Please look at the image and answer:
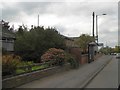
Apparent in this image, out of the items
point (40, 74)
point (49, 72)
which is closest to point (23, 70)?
point (40, 74)

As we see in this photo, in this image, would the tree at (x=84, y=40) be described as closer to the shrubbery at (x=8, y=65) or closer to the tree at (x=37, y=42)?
the tree at (x=37, y=42)

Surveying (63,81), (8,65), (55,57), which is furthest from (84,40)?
(8,65)

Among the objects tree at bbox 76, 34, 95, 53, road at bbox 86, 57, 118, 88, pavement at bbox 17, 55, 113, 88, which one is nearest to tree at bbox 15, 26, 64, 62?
road at bbox 86, 57, 118, 88

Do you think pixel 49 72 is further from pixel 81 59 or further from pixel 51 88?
pixel 81 59

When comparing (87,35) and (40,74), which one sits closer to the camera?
(40,74)

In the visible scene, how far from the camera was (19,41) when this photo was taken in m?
32.7

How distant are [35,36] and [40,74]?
1465 cm

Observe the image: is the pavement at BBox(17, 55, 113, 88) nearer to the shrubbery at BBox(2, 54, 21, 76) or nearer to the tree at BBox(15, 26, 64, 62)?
the shrubbery at BBox(2, 54, 21, 76)

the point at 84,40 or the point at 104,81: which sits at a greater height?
the point at 84,40

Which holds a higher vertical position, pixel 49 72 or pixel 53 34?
pixel 53 34

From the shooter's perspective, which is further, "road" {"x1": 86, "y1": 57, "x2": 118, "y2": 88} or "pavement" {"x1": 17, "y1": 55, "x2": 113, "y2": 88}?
"road" {"x1": 86, "y1": 57, "x2": 118, "y2": 88}

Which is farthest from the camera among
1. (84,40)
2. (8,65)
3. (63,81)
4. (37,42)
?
(84,40)

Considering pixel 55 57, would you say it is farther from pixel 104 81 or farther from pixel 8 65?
pixel 8 65

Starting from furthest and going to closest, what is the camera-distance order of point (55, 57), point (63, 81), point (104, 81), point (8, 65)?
point (55, 57)
point (104, 81)
point (63, 81)
point (8, 65)
